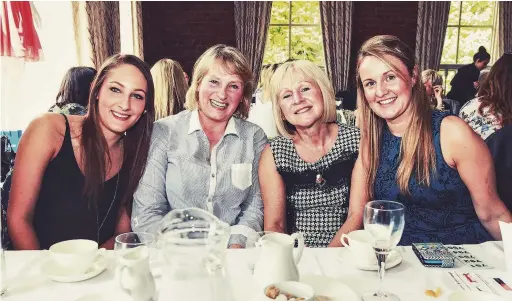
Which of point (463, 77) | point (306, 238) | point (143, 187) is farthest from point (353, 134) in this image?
point (463, 77)

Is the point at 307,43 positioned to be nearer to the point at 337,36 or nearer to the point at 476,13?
the point at 337,36

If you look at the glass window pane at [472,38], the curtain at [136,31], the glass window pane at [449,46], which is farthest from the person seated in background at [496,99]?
the glass window pane at [472,38]

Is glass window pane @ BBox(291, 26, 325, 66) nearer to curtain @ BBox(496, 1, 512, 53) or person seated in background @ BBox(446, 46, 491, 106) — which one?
person seated in background @ BBox(446, 46, 491, 106)

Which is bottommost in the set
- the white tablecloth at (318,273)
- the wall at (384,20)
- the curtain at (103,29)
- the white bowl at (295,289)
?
the white tablecloth at (318,273)

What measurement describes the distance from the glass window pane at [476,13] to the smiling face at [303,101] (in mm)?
6083

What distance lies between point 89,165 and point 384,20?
604cm

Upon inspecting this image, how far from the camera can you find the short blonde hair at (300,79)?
1.93 m

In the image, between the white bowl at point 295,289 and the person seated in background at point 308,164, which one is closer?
the white bowl at point 295,289

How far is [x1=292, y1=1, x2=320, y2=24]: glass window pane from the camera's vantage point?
6.91 metres

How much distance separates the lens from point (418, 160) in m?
1.73

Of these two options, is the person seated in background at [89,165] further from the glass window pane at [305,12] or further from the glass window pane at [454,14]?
the glass window pane at [454,14]

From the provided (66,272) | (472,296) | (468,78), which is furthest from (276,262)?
(468,78)

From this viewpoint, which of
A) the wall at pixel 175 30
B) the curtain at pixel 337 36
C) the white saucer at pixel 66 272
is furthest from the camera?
the curtain at pixel 337 36

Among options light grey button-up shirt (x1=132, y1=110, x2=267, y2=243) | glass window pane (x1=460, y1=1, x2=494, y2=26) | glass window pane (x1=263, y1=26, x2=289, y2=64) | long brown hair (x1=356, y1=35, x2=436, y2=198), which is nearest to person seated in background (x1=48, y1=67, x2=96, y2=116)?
light grey button-up shirt (x1=132, y1=110, x2=267, y2=243)
